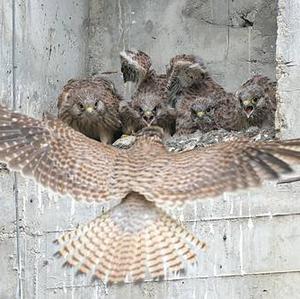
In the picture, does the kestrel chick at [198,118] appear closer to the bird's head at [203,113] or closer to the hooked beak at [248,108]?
the bird's head at [203,113]

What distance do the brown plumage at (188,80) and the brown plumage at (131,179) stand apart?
1.90m

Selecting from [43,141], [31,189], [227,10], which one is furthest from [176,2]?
[43,141]

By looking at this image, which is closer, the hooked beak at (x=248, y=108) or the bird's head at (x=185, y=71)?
the hooked beak at (x=248, y=108)

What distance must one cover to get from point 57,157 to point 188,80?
2303 mm

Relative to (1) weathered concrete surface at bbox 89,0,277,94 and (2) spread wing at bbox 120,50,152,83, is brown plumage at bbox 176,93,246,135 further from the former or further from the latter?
(1) weathered concrete surface at bbox 89,0,277,94

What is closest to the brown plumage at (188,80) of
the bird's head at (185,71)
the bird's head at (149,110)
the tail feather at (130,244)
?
the bird's head at (185,71)

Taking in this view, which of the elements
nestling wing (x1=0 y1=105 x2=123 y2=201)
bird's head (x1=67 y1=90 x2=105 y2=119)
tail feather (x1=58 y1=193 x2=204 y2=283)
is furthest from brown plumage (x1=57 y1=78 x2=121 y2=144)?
tail feather (x1=58 y1=193 x2=204 y2=283)

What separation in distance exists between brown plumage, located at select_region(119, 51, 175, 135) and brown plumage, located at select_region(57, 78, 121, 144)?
0.26ft

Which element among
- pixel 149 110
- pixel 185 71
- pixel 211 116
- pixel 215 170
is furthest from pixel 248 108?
pixel 215 170

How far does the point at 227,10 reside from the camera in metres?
11.5

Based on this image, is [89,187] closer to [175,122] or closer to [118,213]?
[118,213]

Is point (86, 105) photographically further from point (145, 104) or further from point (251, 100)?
point (251, 100)

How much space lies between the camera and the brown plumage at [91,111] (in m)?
10.6

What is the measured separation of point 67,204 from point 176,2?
2.14 metres
